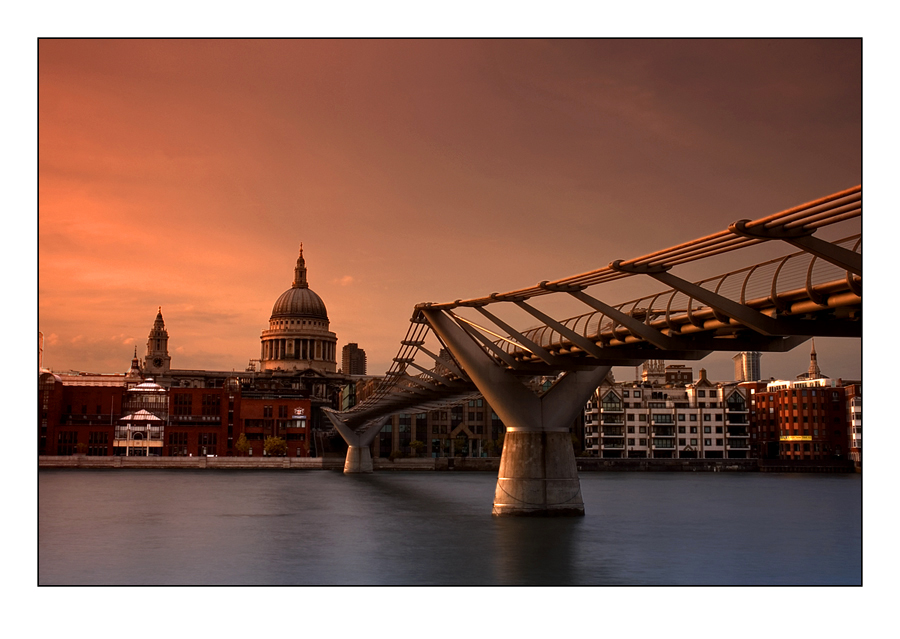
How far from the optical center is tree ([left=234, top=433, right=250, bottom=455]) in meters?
142

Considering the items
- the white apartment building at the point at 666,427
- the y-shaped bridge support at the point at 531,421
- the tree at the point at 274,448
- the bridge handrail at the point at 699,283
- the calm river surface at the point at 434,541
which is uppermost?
the bridge handrail at the point at 699,283

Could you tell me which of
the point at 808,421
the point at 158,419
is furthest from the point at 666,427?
the point at 158,419

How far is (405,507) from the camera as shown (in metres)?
59.0

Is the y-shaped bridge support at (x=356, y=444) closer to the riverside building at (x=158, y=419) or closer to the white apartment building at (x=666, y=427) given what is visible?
the riverside building at (x=158, y=419)

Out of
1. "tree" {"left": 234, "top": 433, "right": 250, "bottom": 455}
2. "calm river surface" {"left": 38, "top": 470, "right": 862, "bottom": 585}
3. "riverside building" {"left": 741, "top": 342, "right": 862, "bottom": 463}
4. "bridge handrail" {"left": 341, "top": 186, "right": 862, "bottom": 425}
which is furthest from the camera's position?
"tree" {"left": 234, "top": 433, "right": 250, "bottom": 455}

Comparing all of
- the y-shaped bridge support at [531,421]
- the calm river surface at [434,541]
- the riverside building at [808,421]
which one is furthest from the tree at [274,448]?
the y-shaped bridge support at [531,421]

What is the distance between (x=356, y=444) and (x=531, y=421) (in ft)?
274

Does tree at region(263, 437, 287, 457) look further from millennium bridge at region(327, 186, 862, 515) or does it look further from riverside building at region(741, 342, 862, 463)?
millennium bridge at region(327, 186, 862, 515)

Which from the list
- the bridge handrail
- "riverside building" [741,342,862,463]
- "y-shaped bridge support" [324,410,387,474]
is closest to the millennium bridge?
the bridge handrail

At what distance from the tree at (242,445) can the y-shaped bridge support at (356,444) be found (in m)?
24.1

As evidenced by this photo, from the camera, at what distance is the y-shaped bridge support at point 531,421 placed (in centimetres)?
4109

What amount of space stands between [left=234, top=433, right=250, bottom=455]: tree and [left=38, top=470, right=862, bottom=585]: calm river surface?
71.5 m

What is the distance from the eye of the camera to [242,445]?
142 meters

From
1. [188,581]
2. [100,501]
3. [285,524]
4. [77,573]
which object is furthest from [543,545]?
[100,501]
